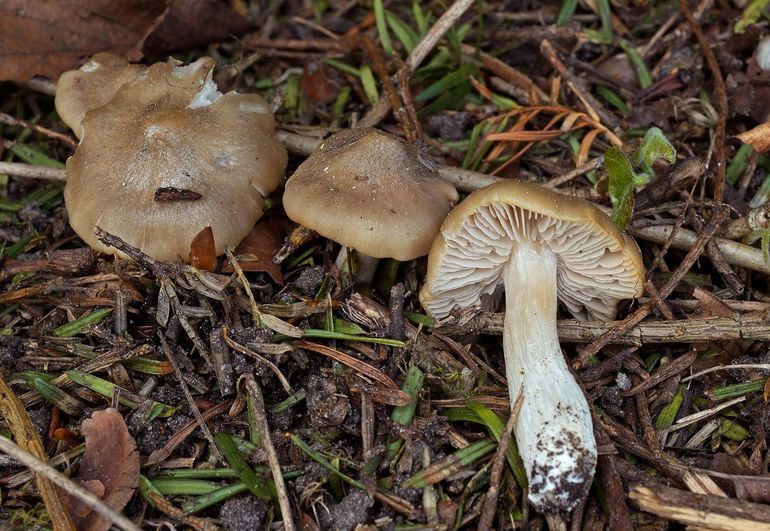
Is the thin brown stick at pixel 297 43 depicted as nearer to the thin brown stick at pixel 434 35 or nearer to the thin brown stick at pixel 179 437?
the thin brown stick at pixel 434 35

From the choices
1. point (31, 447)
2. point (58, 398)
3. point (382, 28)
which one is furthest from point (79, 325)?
point (382, 28)

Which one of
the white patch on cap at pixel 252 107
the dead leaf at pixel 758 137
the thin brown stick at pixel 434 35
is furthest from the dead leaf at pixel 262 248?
the dead leaf at pixel 758 137

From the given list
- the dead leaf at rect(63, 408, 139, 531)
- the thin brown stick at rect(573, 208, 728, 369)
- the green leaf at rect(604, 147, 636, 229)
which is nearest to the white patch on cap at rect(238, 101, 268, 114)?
the dead leaf at rect(63, 408, 139, 531)

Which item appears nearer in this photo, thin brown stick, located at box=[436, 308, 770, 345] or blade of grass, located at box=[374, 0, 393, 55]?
thin brown stick, located at box=[436, 308, 770, 345]

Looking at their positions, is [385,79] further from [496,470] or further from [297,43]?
[496,470]

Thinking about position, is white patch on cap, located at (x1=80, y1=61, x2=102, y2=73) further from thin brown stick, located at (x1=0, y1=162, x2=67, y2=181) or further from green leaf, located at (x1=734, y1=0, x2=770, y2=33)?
green leaf, located at (x1=734, y1=0, x2=770, y2=33)

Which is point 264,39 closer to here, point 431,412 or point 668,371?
point 431,412
